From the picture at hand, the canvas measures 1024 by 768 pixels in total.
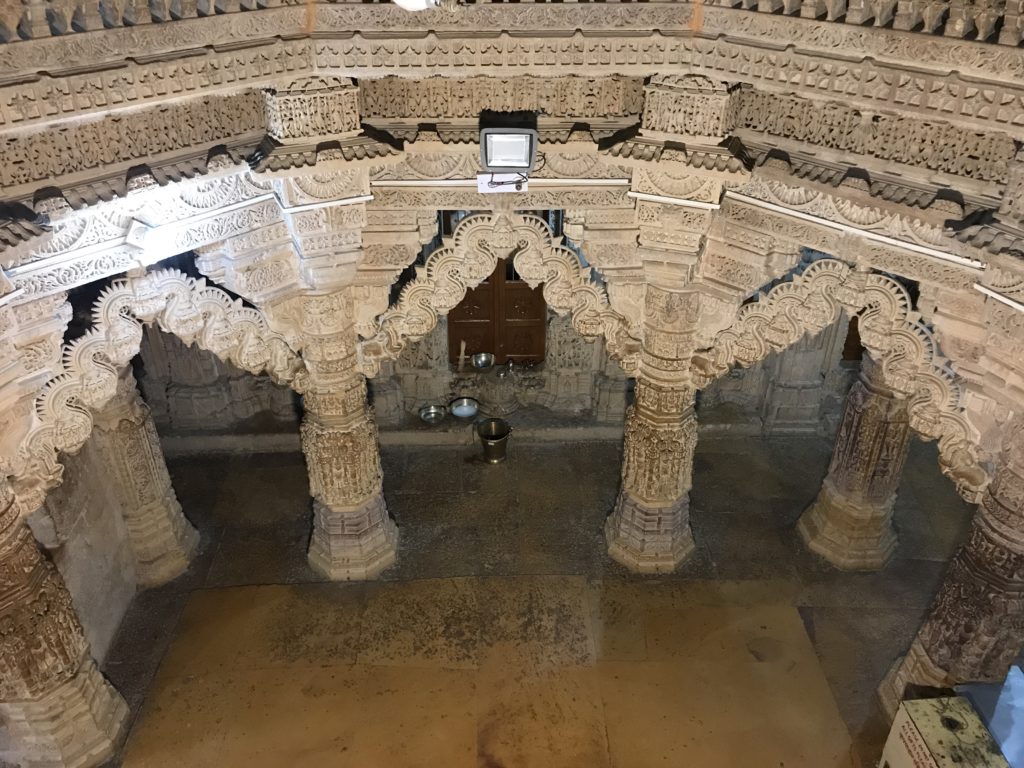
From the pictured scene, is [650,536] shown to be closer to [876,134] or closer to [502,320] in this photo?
[502,320]

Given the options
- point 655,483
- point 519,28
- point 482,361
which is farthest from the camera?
point 482,361

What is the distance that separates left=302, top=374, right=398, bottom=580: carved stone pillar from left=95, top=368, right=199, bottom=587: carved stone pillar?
1021mm

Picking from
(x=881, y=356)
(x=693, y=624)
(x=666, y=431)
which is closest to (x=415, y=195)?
(x=666, y=431)

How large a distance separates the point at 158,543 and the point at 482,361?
3.10m

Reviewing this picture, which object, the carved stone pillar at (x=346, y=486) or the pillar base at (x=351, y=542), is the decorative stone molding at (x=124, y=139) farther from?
the pillar base at (x=351, y=542)

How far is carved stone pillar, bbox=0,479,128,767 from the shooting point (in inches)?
156

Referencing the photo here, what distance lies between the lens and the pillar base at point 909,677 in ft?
14.7

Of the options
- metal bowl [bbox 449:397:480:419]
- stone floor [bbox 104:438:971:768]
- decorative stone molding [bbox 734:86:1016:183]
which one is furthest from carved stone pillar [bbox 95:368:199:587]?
decorative stone molding [bbox 734:86:1016:183]

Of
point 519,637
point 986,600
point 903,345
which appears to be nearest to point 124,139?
point 519,637

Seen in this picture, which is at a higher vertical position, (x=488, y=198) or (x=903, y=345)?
(x=488, y=198)

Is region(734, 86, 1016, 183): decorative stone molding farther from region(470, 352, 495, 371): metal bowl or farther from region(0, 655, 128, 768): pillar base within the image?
region(0, 655, 128, 768): pillar base

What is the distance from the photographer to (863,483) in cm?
573

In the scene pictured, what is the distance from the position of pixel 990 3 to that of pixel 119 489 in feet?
18.5

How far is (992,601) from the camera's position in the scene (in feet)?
13.4
